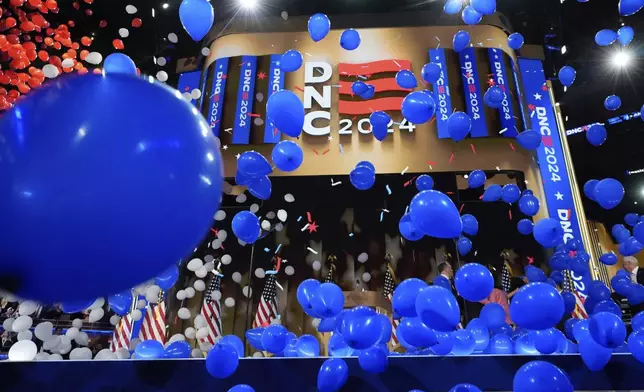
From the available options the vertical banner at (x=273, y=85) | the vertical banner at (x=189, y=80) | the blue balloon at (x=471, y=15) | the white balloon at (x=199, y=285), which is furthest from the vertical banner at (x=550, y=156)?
the vertical banner at (x=189, y=80)

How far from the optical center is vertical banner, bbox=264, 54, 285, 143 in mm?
6406

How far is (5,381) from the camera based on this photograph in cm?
181

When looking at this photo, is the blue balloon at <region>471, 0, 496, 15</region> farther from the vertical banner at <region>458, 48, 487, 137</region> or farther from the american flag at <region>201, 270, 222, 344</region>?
the american flag at <region>201, 270, 222, 344</region>

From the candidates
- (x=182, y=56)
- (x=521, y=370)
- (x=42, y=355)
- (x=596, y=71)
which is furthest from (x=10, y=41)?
(x=596, y=71)

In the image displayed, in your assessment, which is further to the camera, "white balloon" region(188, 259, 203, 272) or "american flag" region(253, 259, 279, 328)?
"american flag" region(253, 259, 279, 328)

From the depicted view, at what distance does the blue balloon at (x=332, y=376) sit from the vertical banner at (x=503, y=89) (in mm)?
5263

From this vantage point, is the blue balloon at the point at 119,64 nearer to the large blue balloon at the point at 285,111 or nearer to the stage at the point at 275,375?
the large blue balloon at the point at 285,111

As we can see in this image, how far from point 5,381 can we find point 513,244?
578 centimetres

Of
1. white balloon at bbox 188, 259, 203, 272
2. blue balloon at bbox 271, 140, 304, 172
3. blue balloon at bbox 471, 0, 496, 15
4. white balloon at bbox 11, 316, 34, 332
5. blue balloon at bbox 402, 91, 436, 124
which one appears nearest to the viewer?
blue balloon at bbox 271, 140, 304, 172

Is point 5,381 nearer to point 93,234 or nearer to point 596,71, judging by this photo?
point 93,234

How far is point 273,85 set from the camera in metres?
6.73

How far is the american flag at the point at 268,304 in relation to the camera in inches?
239

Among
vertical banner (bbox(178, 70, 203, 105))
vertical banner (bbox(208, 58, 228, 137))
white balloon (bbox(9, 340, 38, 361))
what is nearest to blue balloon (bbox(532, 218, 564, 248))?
white balloon (bbox(9, 340, 38, 361))

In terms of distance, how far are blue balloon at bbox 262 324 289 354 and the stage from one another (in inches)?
20.0
